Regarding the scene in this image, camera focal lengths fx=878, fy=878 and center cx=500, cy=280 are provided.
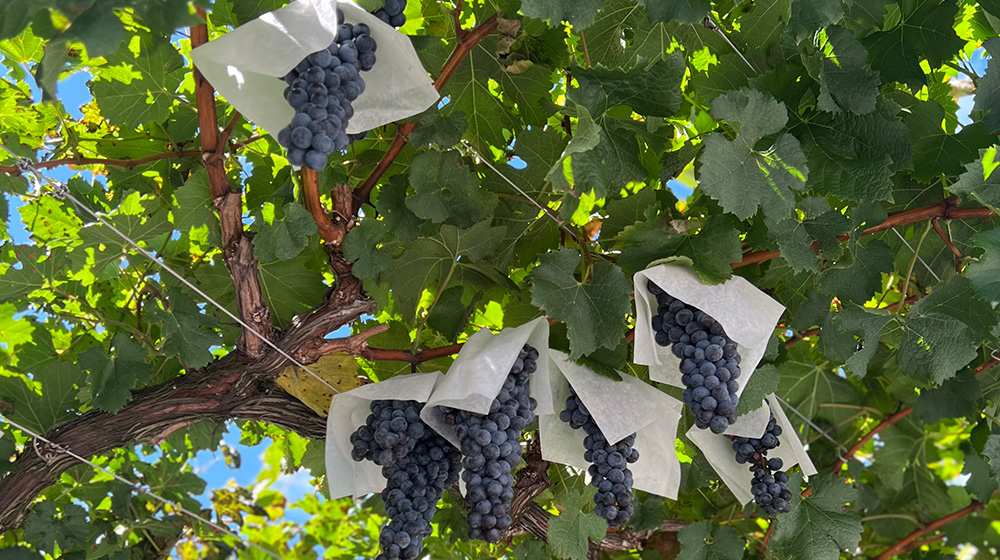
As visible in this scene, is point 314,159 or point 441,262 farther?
point 441,262

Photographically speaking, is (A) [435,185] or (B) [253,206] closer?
(A) [435,185]

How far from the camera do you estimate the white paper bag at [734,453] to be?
1.51 metres

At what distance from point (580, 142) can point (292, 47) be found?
392 mm

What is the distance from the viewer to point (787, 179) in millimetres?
1270

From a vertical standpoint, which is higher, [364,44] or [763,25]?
[364,44]

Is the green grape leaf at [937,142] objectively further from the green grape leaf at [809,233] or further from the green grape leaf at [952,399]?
the green grape leaf at [952,399]

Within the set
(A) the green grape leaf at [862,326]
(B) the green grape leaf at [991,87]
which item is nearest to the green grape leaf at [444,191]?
(A) the green grape leaf at [862,326]

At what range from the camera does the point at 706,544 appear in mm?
1863

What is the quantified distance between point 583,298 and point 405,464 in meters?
0.38

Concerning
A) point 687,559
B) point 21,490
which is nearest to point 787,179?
point 687,559

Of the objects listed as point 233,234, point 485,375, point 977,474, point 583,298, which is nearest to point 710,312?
point 583,298

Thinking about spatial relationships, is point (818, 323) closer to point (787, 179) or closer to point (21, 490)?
point (787, 179)

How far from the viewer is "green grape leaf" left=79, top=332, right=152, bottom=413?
1568mm

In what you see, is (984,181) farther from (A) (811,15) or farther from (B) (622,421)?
(B) (622,421)
